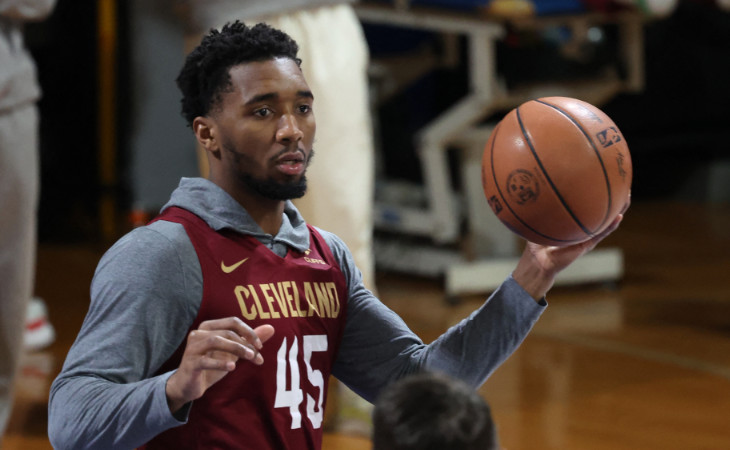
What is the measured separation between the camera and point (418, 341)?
182 cm

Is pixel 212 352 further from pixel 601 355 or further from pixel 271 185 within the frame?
pixel 601 355

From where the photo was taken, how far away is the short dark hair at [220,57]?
1.68 metres

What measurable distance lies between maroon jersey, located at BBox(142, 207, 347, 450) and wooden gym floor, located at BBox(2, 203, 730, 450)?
141 cm

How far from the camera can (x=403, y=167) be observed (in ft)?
20.3

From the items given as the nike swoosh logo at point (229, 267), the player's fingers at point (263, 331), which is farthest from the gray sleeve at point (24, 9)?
the player's fingers at point (263, 331)

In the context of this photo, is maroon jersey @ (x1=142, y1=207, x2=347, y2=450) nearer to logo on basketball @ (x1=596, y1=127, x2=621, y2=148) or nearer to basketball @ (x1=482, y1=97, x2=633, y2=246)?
basketball @ (x1=482, y1=97, x2=633, y2=246)

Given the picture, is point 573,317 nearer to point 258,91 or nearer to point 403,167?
point 403,167

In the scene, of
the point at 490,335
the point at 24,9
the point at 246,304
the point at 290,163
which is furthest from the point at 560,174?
the point at 24,9

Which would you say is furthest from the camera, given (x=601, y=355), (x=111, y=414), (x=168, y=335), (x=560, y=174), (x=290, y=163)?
(x=601, y=355)

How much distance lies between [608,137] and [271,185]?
592 mm

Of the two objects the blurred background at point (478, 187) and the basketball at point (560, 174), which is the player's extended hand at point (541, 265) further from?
the blurred background at point (478, 187)

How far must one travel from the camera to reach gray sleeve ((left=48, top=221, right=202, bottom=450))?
1.41 m

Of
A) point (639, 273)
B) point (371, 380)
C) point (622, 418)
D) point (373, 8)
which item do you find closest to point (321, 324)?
point (371, 380)

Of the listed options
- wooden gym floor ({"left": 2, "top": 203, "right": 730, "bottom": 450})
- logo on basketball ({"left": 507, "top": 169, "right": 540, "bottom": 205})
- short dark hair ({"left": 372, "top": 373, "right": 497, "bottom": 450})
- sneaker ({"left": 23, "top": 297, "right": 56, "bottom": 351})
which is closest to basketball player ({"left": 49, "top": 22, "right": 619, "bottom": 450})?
logo on basketball ({"left": 507, "top": 169, "right": 540, "bottom": 205})
